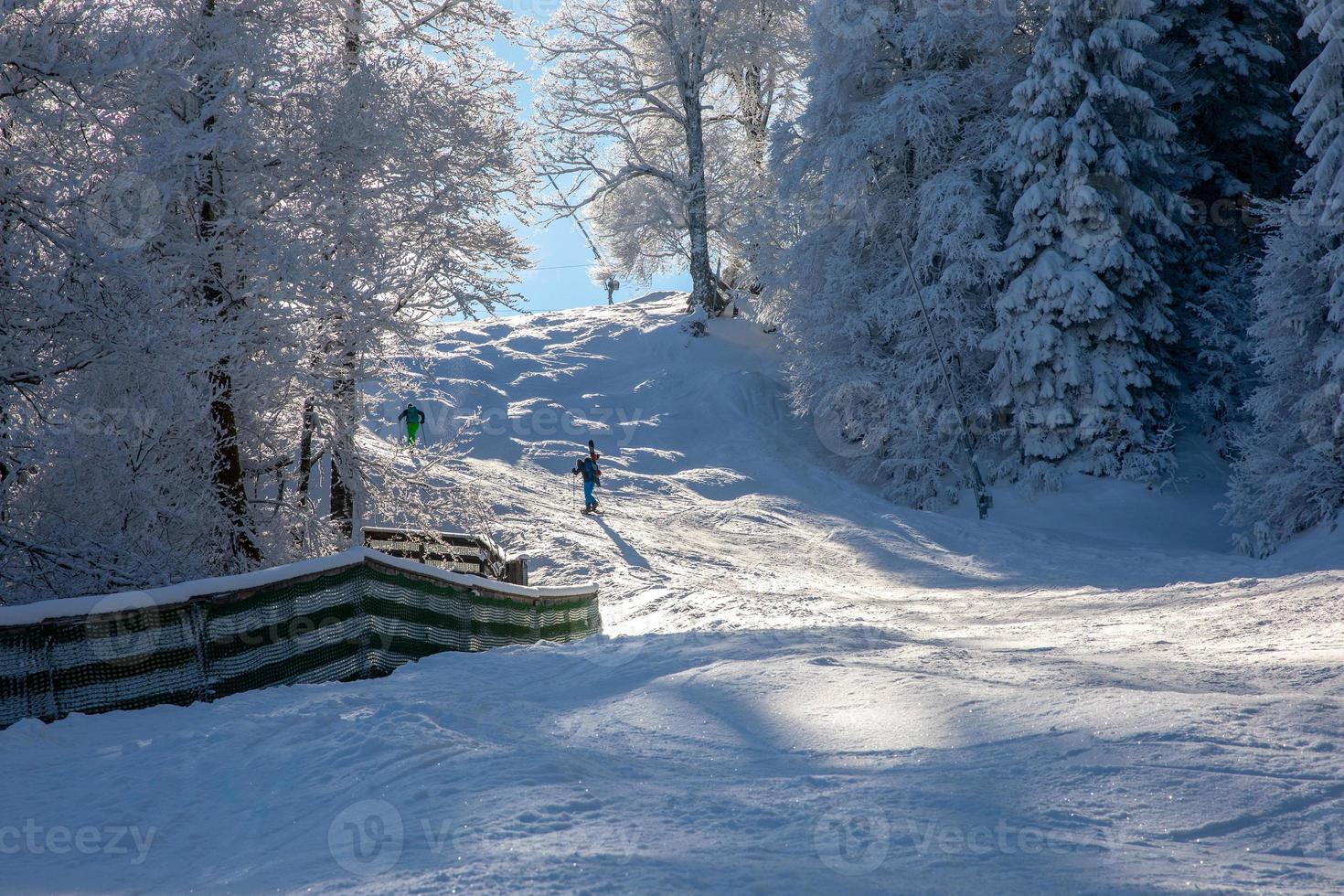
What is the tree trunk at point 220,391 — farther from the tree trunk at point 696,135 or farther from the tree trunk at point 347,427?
the tree trunk at point 696,135

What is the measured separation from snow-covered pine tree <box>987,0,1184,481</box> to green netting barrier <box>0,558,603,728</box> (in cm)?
1893

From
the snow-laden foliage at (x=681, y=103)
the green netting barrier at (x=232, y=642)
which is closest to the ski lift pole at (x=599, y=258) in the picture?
the snow-laden foliage at (x=681, y=103)

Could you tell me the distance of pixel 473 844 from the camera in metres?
4.30

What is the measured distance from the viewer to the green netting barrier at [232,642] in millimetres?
6941

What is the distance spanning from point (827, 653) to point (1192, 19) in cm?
2863

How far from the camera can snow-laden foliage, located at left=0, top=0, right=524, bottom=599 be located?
9.33 metres

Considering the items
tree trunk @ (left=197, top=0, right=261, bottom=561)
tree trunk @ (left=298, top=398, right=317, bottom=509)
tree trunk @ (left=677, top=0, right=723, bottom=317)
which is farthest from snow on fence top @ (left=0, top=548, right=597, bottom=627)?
tree trunk @ (left=677, top=0, right=723, bottom=317)

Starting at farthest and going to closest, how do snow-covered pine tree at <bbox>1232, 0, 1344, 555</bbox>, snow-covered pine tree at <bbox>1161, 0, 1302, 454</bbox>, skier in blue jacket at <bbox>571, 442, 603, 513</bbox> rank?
1. snow-covered pine tree at <bbox>1161, 0, 1302, 454</bbox>
2. skier in blue jacket at <bbox>571, 442, 603, 513</bbox>
3. snow-covered pine tree at <bbox>1232, 0, 1344, 555</bbox>

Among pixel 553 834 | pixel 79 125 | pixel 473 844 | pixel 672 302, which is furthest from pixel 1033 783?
pixel 672 302

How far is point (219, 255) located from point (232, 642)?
6.32m

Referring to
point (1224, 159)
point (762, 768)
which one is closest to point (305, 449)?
point (762, 768)

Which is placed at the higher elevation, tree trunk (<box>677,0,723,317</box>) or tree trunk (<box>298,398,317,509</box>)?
tree trunk (<box>677,0,723,317</box>)

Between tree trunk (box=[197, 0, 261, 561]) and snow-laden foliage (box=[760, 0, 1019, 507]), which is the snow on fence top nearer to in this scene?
tree trunk (box=[197, 0, 261, 561])

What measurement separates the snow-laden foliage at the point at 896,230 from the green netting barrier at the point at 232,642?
62.7 feet
